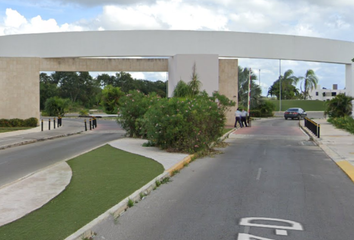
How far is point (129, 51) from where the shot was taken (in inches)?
1266

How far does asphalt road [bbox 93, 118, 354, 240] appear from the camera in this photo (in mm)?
6379

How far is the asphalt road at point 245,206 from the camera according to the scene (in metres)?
6.38

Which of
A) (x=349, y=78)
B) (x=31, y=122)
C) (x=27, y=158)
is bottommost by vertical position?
(x=27, y=158)

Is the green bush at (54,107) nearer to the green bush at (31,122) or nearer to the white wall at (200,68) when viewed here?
the green bush at (31,122)

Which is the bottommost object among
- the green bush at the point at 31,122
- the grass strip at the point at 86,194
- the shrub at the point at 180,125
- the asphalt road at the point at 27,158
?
the asphalt road at the point at 27,158

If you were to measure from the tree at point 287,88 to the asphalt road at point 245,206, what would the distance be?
2835 inches

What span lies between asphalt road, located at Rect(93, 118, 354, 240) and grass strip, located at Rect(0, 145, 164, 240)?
488 millimetres

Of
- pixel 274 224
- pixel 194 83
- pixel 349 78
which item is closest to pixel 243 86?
pixel 349 78

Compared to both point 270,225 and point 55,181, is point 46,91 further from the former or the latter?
point 270,225

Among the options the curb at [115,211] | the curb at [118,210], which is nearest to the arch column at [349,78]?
the curb at [118,210]

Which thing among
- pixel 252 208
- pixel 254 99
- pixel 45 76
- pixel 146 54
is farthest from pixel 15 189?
pixel 45 76

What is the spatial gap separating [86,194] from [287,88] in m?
86.4

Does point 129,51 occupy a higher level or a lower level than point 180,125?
higher

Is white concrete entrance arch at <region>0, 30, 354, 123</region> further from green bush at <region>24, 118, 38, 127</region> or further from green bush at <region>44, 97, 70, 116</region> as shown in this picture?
green bush at <region>44, 97, 70, 116</region>
